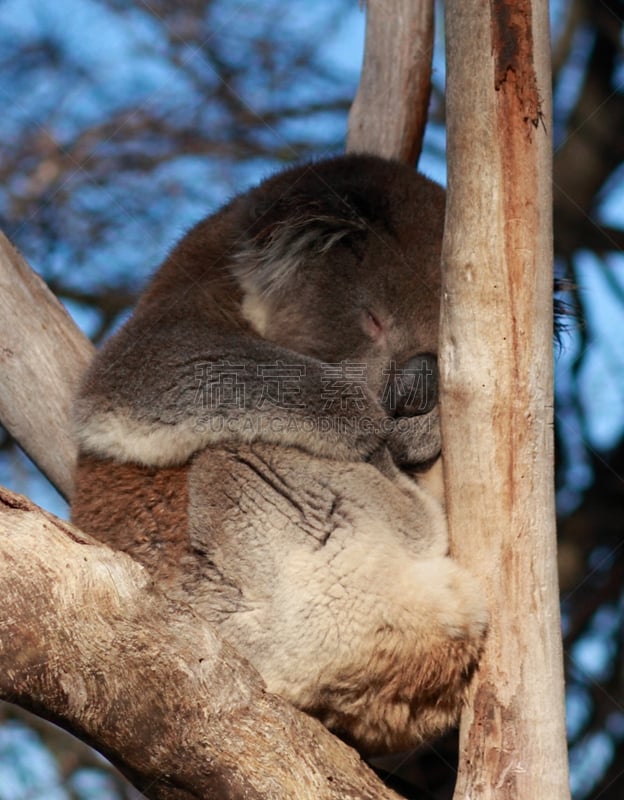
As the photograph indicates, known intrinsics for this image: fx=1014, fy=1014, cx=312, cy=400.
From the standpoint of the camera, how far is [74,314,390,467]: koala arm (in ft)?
10.1

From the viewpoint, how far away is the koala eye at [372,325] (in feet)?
11.9

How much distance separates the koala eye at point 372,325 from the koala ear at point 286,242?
0.93ft

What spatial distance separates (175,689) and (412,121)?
10.9 feet

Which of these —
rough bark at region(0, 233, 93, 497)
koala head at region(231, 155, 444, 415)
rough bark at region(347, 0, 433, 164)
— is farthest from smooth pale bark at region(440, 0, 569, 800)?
rough bark at region(347, 0, 433, 164)

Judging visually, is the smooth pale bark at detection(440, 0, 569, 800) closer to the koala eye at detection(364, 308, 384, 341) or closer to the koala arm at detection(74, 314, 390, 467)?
the koala arm at detection(74, 314, 390, 467)

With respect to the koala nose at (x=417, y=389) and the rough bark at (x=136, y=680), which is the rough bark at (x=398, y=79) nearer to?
the koala nose at (x=417, y=389)

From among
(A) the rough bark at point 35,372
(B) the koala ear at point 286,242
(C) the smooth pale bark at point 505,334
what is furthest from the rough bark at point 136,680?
(A) the rough bark at point 35,372

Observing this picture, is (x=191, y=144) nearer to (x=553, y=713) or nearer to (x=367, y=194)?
(x=367, y=194)

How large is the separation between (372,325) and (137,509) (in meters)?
1.08

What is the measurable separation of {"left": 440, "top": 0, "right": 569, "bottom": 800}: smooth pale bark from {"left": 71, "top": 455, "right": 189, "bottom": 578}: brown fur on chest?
91 centimetres

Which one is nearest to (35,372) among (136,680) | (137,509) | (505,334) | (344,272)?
(137,509)

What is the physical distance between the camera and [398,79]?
16.0 feet

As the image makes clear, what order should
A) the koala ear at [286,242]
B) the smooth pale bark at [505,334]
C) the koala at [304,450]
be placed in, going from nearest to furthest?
the smooth pale bark at [505,334] < the koala at [304,450] < the koala ear at [286,242]

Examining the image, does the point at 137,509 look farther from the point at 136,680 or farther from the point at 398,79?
the point at 398,79
